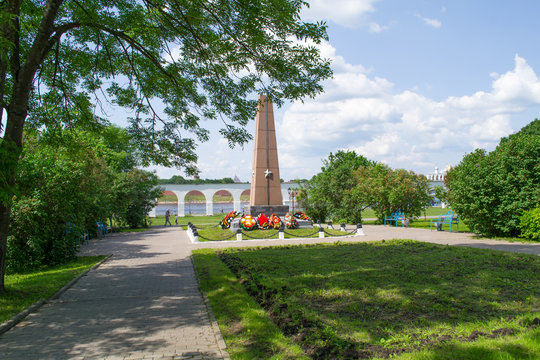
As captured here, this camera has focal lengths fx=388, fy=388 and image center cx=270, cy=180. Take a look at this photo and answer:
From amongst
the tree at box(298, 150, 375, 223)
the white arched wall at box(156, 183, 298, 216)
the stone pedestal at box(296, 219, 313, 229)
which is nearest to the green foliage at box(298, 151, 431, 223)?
Answer: the tree at box(298, 150, 375, 223)

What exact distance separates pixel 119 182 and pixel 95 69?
702 inches

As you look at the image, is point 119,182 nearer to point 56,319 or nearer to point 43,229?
point 43,229

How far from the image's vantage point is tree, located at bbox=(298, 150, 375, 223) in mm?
27500

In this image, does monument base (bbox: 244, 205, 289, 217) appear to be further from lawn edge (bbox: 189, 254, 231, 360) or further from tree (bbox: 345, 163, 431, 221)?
lawn edge (bbox: 189, 254, 231, 360)

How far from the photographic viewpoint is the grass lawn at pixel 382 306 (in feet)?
13.3

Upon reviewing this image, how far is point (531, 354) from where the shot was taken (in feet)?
11.5

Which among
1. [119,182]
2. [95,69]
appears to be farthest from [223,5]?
[119,182]

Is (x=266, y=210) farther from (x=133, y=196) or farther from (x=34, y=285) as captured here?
(x=34, y=285)

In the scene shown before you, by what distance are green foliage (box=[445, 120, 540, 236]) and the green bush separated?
0.30 meters

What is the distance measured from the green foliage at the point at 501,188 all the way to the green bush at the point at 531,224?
30 centimetres

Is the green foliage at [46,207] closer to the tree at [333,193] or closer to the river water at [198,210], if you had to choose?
the tree at [333,193]

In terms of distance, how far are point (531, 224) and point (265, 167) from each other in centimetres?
1200

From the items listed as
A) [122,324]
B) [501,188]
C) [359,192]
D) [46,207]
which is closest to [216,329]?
[122,324]

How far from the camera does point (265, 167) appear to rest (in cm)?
2073
